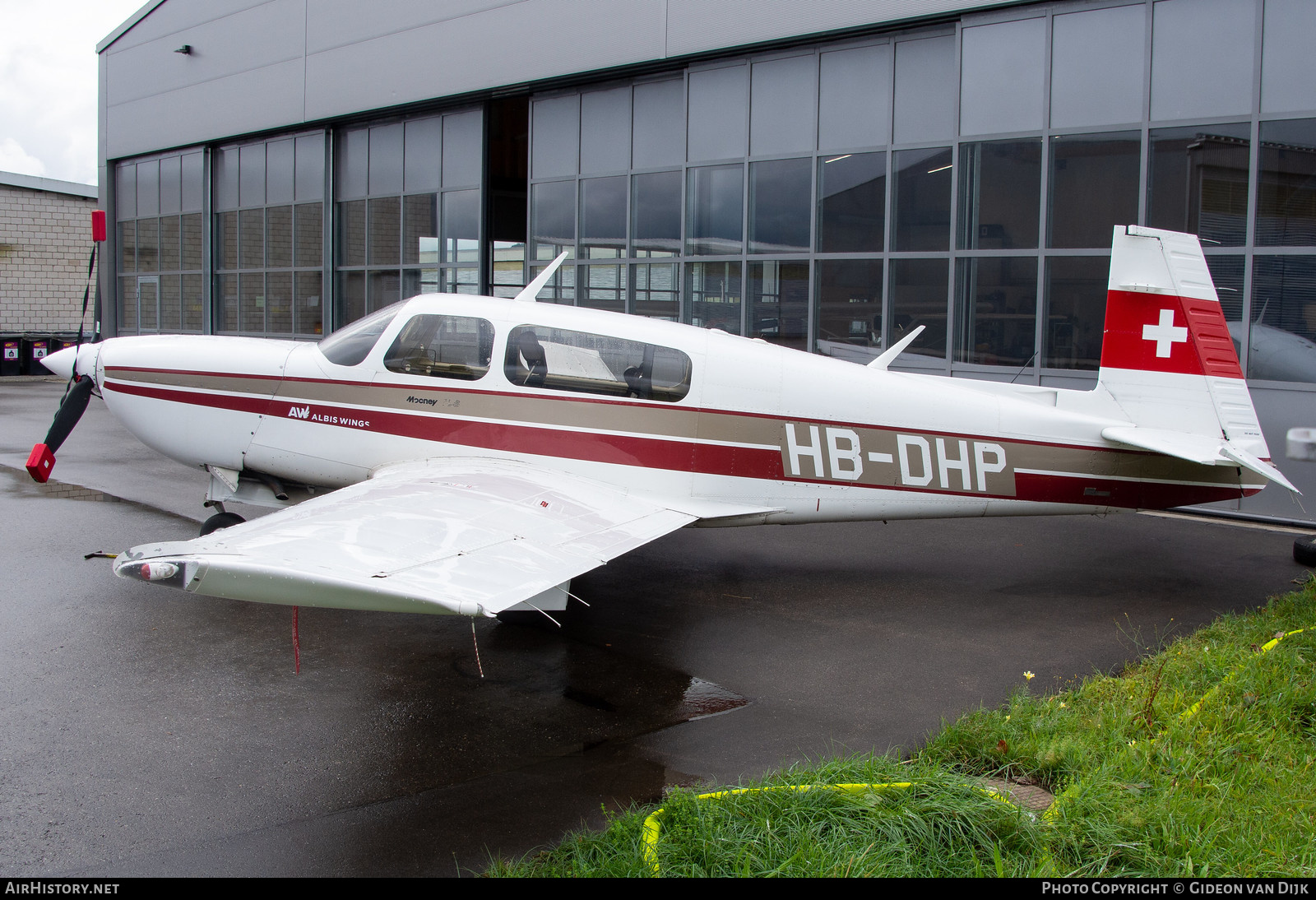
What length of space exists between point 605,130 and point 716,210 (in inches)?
121

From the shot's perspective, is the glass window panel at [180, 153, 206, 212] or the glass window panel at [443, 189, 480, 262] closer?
the glass window panel at [443, 189, 480, 262]

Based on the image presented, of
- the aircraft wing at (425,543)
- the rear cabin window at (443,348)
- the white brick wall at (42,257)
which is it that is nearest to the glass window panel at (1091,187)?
the aircraft wing at (425,543)

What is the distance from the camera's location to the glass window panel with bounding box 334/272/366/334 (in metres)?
21.2

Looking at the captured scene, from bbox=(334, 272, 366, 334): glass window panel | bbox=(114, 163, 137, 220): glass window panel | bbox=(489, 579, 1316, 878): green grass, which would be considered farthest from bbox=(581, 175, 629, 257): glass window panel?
bbox=(114, 163, 137, 220): glass window panel

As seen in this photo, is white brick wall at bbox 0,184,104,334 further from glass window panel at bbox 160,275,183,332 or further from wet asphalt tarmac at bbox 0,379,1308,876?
wet asphalt tarmac at bbox 0,379,1308,876

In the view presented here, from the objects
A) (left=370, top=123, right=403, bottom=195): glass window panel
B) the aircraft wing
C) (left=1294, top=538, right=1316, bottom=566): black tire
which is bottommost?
(left=1294, top=538, right=1316, bottom=566): black tire

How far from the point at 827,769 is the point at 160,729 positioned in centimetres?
335

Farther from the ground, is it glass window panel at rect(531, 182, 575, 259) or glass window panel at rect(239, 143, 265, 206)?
glass window panel at rect(239, 143, 265, 206)

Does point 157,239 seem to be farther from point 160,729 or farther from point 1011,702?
point 1011,702

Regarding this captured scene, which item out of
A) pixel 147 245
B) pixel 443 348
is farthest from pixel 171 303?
pixel 443 348

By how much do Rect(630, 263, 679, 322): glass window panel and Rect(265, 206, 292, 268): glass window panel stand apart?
1148 cm

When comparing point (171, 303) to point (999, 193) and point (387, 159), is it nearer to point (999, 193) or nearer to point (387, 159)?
point (387, 159)

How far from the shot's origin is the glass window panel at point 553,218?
55.1 ft

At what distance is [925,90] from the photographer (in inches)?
491
